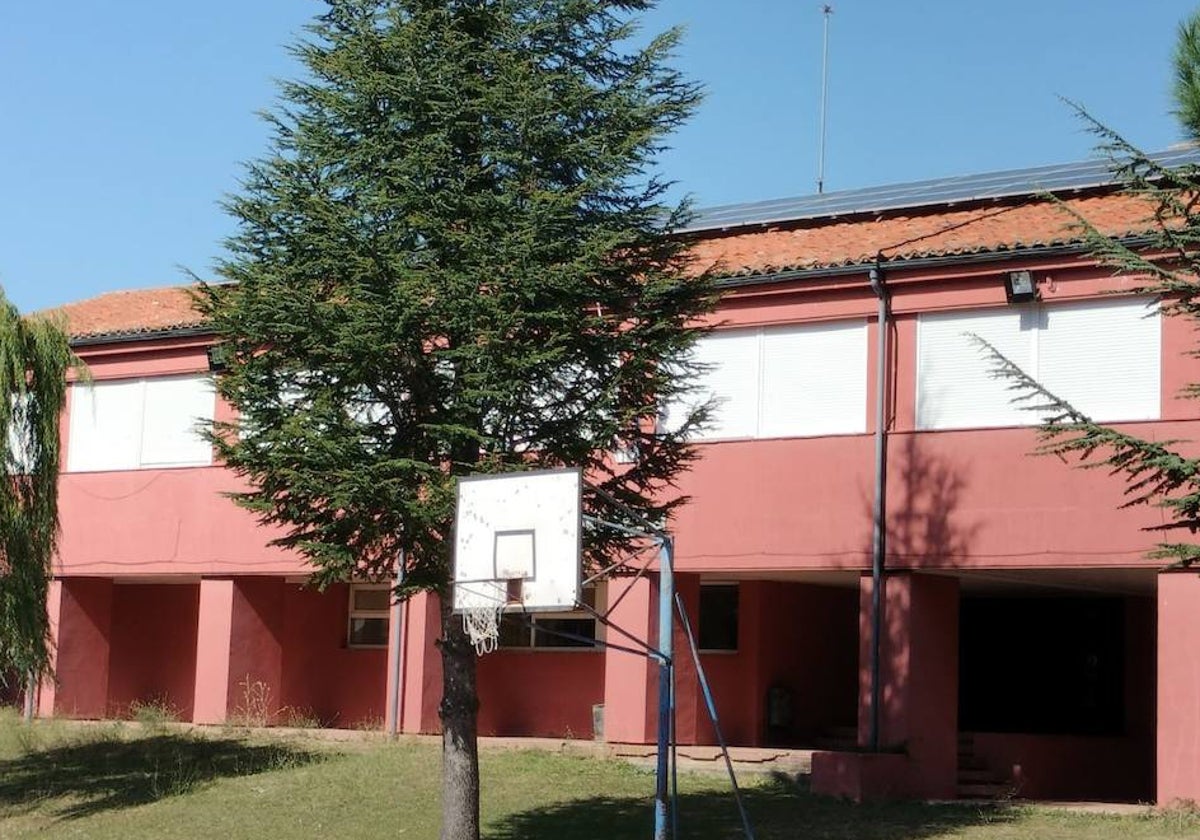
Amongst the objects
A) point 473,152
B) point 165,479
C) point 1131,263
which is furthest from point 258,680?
point 1131,263

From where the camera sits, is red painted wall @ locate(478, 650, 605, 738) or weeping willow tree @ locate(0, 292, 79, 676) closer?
weeping willow tree @ locate(0, 292, 79, 676)

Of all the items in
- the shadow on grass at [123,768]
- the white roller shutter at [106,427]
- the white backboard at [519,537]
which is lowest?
the shadow on grass at [123,768]

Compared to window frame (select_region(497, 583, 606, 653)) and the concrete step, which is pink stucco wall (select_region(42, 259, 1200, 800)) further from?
the concrete step

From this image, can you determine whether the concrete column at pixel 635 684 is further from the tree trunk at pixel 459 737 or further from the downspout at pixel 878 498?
the tree trunk at pixel 459 737

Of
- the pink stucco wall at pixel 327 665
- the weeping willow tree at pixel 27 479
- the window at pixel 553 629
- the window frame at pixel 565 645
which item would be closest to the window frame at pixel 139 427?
the pink stucco wall at pixel 327 665

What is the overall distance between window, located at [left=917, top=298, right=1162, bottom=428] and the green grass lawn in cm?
479

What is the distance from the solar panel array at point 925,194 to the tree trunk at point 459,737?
8.15m

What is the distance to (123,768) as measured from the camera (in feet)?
80.7

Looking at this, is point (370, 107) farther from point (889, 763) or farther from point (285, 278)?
point (889, 763)

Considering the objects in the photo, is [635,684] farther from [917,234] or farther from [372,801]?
[917,234]

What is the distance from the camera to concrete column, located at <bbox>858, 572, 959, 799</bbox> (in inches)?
847

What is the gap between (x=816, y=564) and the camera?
2252 cm

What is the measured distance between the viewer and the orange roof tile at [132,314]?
95.2 feet

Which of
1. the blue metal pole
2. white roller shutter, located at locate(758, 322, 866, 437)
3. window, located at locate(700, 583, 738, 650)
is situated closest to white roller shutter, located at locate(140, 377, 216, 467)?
window, located at locate(700, 583, 738, 650)
